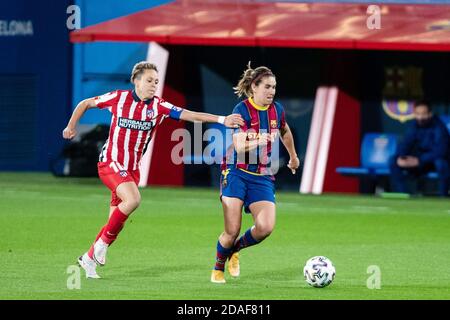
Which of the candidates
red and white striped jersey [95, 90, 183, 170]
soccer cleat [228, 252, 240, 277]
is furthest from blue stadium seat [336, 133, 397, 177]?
red and white striped jersey [95, 90, 183, 170]

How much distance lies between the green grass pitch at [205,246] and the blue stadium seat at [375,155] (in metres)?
0.64

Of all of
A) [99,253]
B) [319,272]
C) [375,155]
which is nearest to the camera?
[319,272]

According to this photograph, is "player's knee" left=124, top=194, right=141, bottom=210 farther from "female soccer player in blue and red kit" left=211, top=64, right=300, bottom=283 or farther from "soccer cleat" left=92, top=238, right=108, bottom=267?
"female soccer player in blue and red kit" left=211, top=64, right=300, bottom=283

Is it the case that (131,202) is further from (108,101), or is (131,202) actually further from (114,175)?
(108,101)

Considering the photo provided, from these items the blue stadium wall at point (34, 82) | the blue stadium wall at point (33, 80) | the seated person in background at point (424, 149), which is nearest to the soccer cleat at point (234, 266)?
the seated person in background at point (424, 149)

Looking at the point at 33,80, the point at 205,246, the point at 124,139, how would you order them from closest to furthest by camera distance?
the point at 124,139
the point at 205,246
the point at 33,80

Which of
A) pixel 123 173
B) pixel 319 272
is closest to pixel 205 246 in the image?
pixel 123 173

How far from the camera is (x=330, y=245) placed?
16.5 meters

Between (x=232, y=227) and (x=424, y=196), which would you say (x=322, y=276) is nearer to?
(x=232, y=227)

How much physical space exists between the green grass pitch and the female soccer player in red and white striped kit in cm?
38

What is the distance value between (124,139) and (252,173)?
141cm

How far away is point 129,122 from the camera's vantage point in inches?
518

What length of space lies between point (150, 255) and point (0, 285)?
3158 millimetres
